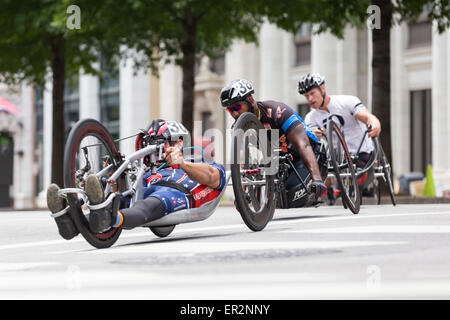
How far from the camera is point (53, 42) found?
2339cm

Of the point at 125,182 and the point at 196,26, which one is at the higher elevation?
the point at 196,26

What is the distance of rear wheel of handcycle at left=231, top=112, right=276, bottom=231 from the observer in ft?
24.6

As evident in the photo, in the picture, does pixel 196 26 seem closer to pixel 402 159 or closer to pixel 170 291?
pixel 402 159

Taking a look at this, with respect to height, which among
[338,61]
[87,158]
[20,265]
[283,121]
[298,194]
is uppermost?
[338,61]

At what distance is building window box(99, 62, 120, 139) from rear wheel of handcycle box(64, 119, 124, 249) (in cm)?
3802

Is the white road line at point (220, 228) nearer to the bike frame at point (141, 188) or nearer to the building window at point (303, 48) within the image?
the bike frame at point (141, 188)

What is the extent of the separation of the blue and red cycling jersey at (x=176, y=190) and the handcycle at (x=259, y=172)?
0.88 ft

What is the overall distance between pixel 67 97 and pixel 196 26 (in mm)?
28133

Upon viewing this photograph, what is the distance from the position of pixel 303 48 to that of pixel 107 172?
96.2ft

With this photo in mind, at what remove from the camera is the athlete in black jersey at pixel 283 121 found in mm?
8094

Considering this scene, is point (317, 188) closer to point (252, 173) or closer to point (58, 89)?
point (252, 173)

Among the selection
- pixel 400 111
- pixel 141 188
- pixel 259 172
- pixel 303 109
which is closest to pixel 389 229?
pixel 259 172
